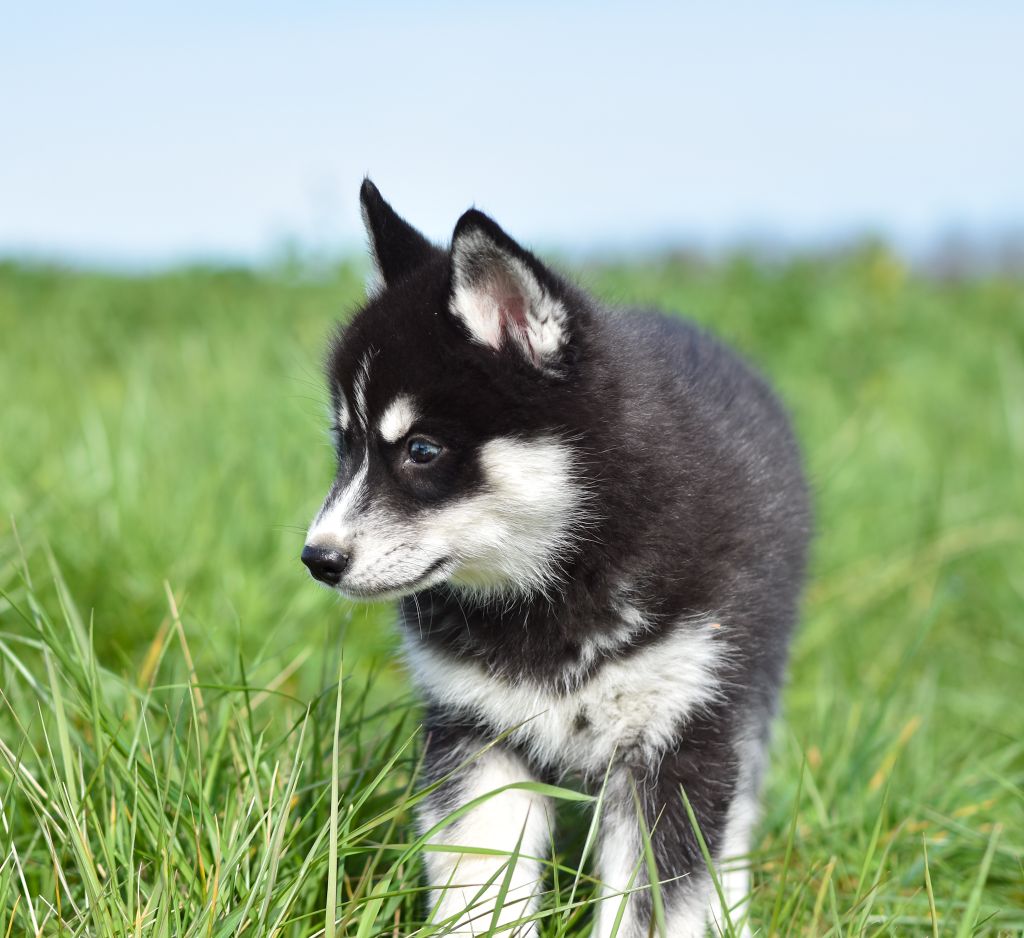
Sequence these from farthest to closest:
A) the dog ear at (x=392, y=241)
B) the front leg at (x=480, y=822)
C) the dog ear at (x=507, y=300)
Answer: the dog ear at (x=392, y=241), the front leg at (x=480, y=822), the dog ear at (x=507, y=300)

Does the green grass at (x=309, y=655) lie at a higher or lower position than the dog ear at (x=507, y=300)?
lower

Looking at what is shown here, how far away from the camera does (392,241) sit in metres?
3.42

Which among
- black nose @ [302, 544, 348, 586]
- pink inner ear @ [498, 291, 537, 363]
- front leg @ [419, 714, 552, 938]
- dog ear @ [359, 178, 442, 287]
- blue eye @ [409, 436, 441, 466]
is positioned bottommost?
front leg @ [419, 714, 552, 938]

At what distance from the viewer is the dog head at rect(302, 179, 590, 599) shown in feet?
9.55

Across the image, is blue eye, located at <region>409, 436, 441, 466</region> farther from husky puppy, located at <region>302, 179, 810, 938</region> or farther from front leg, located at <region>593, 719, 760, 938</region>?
front leg, located at <region>593, 719, 760, 938</region>

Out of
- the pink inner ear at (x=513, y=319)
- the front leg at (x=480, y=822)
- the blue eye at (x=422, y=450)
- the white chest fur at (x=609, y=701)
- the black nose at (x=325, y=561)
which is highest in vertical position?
the pink inner ear at (x=513, y=319)

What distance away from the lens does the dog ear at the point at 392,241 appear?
11.1ft

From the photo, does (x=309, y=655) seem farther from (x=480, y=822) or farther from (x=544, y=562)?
(x=544, y=562)

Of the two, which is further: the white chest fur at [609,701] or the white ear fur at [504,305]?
the white chest fur at [609,701]

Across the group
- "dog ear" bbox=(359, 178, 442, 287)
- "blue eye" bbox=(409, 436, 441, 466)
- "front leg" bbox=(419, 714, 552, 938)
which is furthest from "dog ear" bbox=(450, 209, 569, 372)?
"front leg" bbox=(419, 714, 552, 938)

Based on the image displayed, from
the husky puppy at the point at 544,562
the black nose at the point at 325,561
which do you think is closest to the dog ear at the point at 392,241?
the husky puppy at the point at 544,562

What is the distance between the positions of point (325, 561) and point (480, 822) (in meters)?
0.85

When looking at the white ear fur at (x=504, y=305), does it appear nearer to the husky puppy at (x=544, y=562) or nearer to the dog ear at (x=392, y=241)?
the husky puppy at (x=544, y=562)

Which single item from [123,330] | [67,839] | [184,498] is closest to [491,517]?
[67,839]
